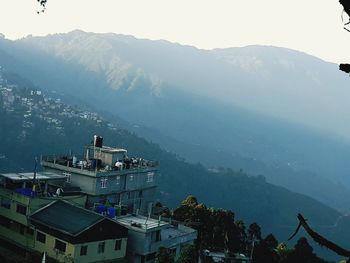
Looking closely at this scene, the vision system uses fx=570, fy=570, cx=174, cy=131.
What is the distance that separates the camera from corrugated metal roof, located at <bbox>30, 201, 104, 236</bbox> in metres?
37.5

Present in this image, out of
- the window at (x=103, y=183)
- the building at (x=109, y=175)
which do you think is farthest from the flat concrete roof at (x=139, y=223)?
the window at (x=103, y=183)

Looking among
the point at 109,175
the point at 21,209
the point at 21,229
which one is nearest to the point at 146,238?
the point at 21,229

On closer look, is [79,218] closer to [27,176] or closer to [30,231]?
[30,231]

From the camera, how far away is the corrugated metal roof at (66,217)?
3750 cm

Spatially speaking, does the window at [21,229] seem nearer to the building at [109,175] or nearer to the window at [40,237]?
the window at [40,237]

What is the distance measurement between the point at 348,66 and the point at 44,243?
3700 cm

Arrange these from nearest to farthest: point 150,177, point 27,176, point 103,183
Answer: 1. point 27,176
2. point 103,183
3. point 150,177

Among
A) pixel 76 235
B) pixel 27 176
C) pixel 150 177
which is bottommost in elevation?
pixel 76 235

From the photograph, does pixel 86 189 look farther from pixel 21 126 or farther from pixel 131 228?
pixel 21 126

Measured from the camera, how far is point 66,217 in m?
39.0

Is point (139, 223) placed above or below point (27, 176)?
below

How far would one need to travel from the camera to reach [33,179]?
44094 mm

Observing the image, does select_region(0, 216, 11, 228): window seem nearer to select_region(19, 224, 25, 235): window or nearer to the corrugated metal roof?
select_region(19, 224, 25, 235): window

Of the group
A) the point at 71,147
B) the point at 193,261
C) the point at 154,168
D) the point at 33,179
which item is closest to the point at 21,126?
the point at 71,147
